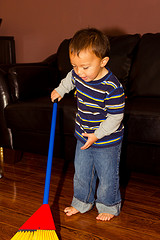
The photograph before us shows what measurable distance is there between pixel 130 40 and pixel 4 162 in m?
1.16

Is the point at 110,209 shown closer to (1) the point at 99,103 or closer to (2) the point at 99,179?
(2) the point at 99,179

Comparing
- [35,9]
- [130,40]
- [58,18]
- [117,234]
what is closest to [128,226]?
[117,234]

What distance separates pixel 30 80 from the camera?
1911 millimetres

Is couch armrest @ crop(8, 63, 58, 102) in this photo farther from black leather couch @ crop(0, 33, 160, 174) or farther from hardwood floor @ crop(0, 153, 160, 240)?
hardwood floor @ crop(0, 153, 160, 240)

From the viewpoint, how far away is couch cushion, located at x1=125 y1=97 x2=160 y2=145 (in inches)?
55.9

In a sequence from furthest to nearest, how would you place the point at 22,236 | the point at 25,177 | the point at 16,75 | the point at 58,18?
the point at 58,18 → the point at 16,75 → the point at 25,177 → the point at 22,236

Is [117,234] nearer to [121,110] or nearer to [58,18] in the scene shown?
[121,110]

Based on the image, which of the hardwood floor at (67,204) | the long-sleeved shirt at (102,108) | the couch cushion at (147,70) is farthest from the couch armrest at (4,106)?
the couch cushion at (147,70)

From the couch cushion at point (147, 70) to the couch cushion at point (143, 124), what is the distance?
1.23 feet

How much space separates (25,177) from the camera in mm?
1719

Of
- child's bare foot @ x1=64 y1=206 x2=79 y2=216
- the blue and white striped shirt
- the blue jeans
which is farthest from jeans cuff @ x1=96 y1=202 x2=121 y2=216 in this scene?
the blue and white striped shirt

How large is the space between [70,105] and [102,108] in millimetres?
469

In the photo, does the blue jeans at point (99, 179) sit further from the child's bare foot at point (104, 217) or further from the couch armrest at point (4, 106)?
the couch armrest at point (4, 106)

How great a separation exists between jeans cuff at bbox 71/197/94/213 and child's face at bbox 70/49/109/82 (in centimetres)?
55
